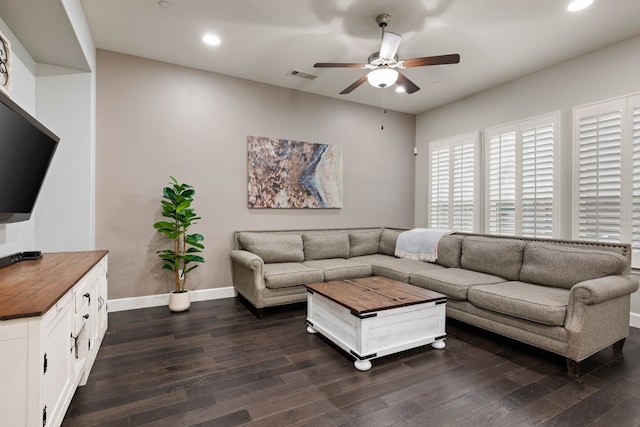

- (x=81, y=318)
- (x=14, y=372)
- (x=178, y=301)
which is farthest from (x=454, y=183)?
(x=14, y=372)

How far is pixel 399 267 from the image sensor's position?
3914mm

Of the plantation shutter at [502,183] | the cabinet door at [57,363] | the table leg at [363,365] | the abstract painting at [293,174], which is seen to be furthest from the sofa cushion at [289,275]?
the plantation shutter at [502,183]

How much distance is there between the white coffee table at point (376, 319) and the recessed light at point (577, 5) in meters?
2.76

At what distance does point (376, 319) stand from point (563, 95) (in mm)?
3594

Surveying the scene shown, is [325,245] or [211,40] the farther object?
[325,245]

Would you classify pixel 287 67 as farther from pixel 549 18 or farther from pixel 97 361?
pixel 97 361

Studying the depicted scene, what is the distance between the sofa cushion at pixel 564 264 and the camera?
8.57ft

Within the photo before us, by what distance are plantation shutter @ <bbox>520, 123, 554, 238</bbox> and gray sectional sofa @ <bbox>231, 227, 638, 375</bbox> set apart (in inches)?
25.0

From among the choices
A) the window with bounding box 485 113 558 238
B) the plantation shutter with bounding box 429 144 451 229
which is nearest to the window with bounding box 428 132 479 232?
the plantation shutter with bounding box 429 144 451 229

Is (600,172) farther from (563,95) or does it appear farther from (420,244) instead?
(420,244)

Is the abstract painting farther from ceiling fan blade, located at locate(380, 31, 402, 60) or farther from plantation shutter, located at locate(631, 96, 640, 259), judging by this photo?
plantation shutter, located at locate(631, 96, 640, 259)

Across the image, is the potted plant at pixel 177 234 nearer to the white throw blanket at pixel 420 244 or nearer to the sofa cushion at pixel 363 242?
the sofa cushion at pixel 363 242

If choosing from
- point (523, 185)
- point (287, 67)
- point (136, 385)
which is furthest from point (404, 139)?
point (136, 385)

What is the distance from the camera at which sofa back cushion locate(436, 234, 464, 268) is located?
12.7 feet
